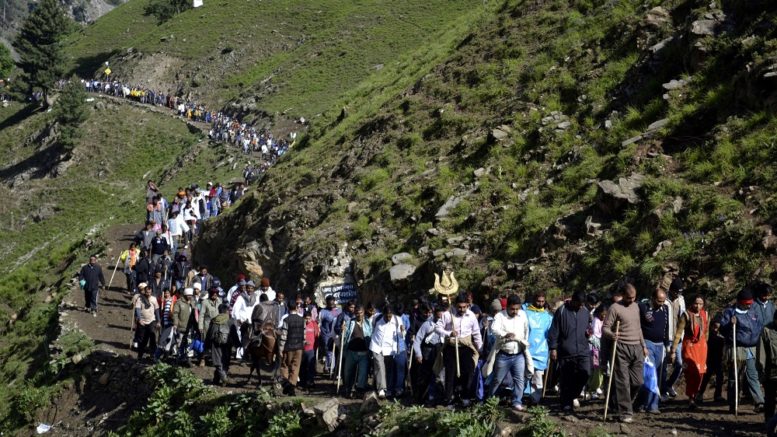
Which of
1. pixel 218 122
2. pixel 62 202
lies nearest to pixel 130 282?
pixel 62 202

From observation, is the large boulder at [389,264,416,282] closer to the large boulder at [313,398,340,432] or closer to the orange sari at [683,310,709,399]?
the large boulder at [313,398,340,432]

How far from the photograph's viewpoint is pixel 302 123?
55.7 metres

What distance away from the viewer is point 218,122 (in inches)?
2472

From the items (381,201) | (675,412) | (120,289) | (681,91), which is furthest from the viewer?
(120,289)

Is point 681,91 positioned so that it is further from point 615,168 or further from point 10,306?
point 10,306

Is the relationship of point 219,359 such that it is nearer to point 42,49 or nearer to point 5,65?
point 42,49

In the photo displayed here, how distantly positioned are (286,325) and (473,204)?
6560mm

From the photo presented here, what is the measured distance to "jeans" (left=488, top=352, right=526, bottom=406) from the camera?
1216 centimetres

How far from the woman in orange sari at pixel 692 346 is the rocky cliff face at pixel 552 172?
171cm

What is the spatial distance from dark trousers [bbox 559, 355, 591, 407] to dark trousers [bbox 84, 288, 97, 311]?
16.1 m

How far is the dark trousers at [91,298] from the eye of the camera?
24469 mm

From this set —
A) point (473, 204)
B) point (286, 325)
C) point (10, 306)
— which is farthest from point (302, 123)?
point (286, 325)

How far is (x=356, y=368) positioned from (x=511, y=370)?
3601mm

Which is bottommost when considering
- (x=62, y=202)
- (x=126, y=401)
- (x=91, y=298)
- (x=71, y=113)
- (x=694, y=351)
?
(x=126, y=401)
